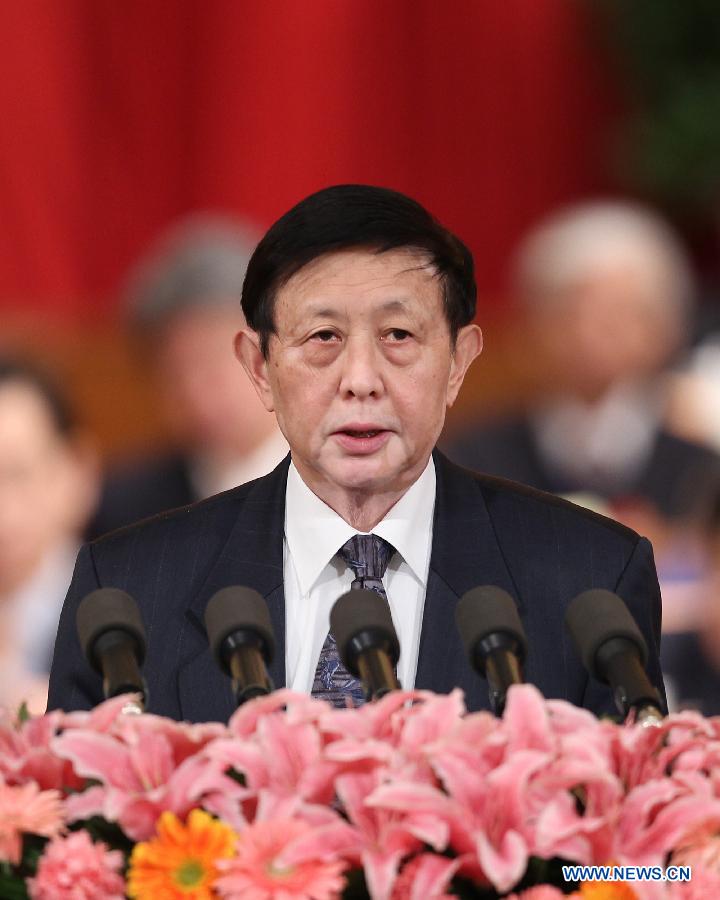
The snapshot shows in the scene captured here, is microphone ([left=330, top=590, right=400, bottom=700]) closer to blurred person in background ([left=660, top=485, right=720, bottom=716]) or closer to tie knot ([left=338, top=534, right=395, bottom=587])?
tie knot ([left=338, top=534, right=395, bottom=587])

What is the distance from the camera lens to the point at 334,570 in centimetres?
148

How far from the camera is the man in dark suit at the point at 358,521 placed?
141 centimetres

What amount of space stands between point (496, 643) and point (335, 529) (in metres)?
0.40

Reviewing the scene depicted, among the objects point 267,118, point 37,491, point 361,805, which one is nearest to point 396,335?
point 361,805

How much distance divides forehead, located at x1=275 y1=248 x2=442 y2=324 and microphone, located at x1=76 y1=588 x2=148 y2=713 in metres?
0.37

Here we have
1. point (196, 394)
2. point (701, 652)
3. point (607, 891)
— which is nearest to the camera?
point (607, 891)

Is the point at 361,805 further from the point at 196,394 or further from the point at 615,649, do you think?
the point at 196,394

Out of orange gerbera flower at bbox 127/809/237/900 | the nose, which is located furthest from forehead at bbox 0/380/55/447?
orange gerbera flower at bbox 127/809/237/900

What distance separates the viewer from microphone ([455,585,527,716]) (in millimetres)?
1082

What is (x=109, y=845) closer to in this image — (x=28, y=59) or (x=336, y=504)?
(x=336, y=504)

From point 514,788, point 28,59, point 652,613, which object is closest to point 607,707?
point 652,613

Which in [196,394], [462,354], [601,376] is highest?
[601,376]

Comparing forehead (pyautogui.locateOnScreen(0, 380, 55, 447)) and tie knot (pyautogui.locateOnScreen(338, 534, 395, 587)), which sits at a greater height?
forehead (pyautogui.locateOnScreen(0, 380, 55, 447))

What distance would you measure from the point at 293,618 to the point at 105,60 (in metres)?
2.96
